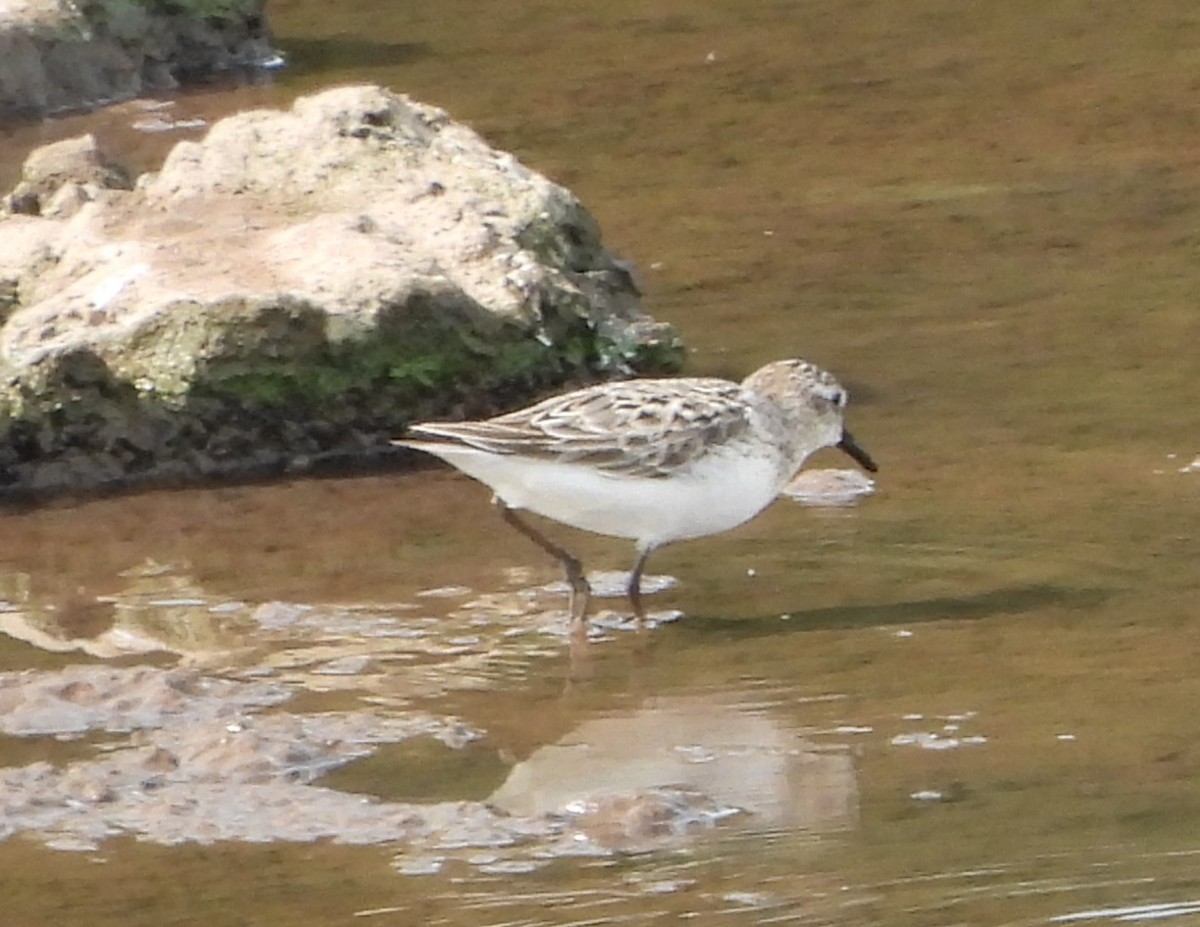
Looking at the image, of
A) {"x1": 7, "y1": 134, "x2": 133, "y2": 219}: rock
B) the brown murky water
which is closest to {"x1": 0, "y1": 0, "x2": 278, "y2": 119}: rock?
the brown murky water

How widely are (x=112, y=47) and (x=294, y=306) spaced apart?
6.38 metres

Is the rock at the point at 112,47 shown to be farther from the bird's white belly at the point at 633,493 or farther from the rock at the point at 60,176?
the bird's white belly at the point at 633,493

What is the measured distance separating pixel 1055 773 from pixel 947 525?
1896mm

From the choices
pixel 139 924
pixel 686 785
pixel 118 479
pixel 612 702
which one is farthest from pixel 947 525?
pixel 139 924

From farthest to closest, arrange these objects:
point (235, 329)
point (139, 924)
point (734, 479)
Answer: point (235, 329)
point (734, 479)
point (139, 924)

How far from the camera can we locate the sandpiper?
6473 mm

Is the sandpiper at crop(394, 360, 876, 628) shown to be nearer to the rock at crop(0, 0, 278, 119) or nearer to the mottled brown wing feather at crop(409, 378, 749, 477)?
the mottled brown wing feather at crop(409, 378, 749, 477)

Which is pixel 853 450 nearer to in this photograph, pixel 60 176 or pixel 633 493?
pixel 633 493

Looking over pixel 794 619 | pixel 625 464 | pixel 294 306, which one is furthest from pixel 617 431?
pixel 294 306

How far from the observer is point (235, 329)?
25.4 feet

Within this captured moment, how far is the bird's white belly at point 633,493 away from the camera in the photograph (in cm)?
646

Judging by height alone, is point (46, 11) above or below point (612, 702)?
above

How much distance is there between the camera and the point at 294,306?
777 centimetres

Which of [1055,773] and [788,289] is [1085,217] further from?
[1055,773]
